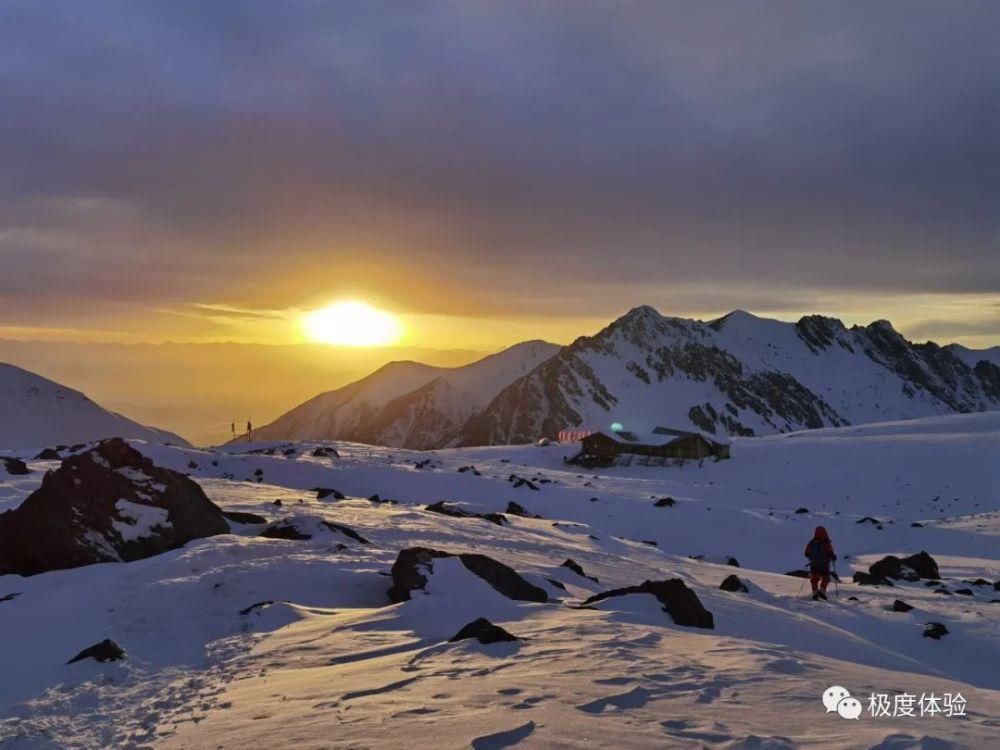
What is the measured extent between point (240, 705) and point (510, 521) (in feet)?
61.6

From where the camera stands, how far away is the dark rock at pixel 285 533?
16750 millimetres

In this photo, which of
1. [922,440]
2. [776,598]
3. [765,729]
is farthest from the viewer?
[922,440]

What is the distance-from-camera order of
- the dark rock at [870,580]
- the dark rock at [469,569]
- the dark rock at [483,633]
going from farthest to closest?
the dark rock at [870,580] → the dark rock at [469,569] → the dark rock at [483,633]

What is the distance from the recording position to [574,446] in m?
79.4

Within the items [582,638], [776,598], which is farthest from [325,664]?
[776,598]

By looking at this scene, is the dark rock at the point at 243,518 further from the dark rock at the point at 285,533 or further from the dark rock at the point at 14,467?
the dark rock at the point at 14,467

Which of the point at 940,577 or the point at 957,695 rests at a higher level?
the point at 957,695

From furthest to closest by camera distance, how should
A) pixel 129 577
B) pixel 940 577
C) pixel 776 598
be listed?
pixel 940 577 → pixel 776 598 → pixel 129 577

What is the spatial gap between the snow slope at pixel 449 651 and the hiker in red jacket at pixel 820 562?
1.52ft

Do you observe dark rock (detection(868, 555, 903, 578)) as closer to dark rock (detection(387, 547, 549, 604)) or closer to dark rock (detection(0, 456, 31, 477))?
dark rock (detection(387, 547, 549, 604))

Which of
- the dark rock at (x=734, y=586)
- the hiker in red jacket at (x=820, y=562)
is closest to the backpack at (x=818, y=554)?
the hiker in red jacket at (x=820, y=562)

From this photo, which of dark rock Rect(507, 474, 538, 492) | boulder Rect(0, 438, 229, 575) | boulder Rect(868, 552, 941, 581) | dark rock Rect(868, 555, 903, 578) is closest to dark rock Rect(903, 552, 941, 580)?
boulder Rect(868, 552, 941, 581)

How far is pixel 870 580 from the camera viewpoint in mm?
21188

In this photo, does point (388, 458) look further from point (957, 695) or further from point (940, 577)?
point (957, 695)
